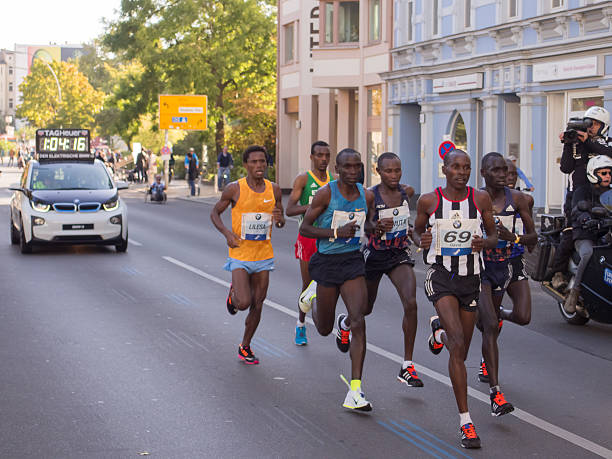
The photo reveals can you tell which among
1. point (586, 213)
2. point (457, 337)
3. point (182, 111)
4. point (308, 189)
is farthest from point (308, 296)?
point (182, 111)

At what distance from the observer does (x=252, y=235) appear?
923 centimetres

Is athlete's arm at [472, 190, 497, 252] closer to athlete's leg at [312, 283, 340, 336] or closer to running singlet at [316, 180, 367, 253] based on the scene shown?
running singlet at [316, 180, 367, 253]

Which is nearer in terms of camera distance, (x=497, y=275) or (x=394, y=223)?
(x=497, y=275)

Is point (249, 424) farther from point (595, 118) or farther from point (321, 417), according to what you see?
point (595, 118)

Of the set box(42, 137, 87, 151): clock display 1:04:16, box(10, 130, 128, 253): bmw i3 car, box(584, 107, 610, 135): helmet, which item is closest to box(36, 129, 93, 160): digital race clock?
box(42, 137, 87, 151): clock display 1:04:16

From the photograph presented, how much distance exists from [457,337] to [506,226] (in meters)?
1.48

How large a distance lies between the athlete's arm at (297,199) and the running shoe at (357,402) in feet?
7.88

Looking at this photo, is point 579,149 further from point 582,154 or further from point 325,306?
point 325,306

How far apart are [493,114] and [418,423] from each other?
74.2ft

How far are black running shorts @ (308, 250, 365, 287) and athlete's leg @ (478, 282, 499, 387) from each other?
85cm

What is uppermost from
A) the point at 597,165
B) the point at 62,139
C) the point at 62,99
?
the point at 62,99

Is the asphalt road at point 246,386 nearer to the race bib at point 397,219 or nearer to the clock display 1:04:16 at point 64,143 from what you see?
the race bib at point 397,219

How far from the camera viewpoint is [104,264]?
17.7m

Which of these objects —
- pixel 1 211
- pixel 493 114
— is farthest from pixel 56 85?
pixel 493 114
